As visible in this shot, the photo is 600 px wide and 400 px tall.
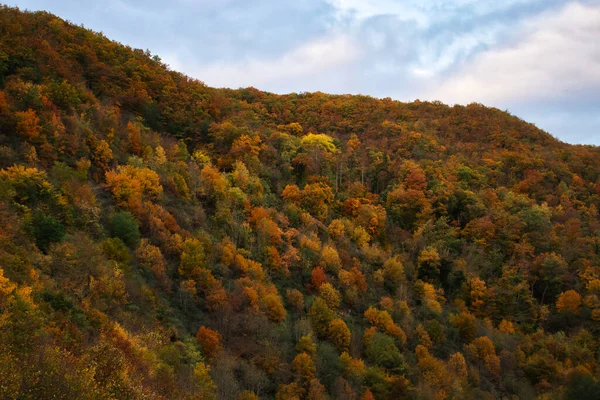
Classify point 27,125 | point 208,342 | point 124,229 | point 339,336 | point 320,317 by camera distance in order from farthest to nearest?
point 320,317 → point 339,336 → point 27,125 → point 124,229 → point 208,342

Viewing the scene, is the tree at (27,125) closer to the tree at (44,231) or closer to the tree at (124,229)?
the tree at (124,229)

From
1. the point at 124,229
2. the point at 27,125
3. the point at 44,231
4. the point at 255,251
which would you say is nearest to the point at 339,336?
the point at 255,251

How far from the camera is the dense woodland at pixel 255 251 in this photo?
28.9 meters

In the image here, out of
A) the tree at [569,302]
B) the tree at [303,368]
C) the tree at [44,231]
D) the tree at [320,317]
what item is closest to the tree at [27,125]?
the tree at [44,231]

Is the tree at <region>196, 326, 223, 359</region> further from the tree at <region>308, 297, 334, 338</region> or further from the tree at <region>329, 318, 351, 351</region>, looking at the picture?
the tree at <region>329, 318, 351, 351</region>

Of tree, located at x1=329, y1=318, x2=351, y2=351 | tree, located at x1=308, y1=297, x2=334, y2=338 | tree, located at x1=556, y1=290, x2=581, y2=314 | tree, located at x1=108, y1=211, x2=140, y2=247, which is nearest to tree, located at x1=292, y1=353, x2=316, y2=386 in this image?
tree, located at x1=329, y1=318, x2=351, y2=351

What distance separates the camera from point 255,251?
5009 cm

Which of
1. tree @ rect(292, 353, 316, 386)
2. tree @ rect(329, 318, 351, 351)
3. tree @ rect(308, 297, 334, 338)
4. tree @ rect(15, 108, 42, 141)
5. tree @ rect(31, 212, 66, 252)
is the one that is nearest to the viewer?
tree @ rect(31, 212, 66, 252)

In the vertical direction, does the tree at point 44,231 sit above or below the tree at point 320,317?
above

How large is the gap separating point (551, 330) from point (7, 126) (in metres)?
62.9

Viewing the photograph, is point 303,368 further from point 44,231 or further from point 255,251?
point 44,231

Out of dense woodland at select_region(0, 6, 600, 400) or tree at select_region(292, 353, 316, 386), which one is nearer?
dense woodland at select_region(0, 6, 600, 400)

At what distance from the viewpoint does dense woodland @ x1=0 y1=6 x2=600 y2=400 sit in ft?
94.7

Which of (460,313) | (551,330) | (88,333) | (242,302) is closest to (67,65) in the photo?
(242,302)
